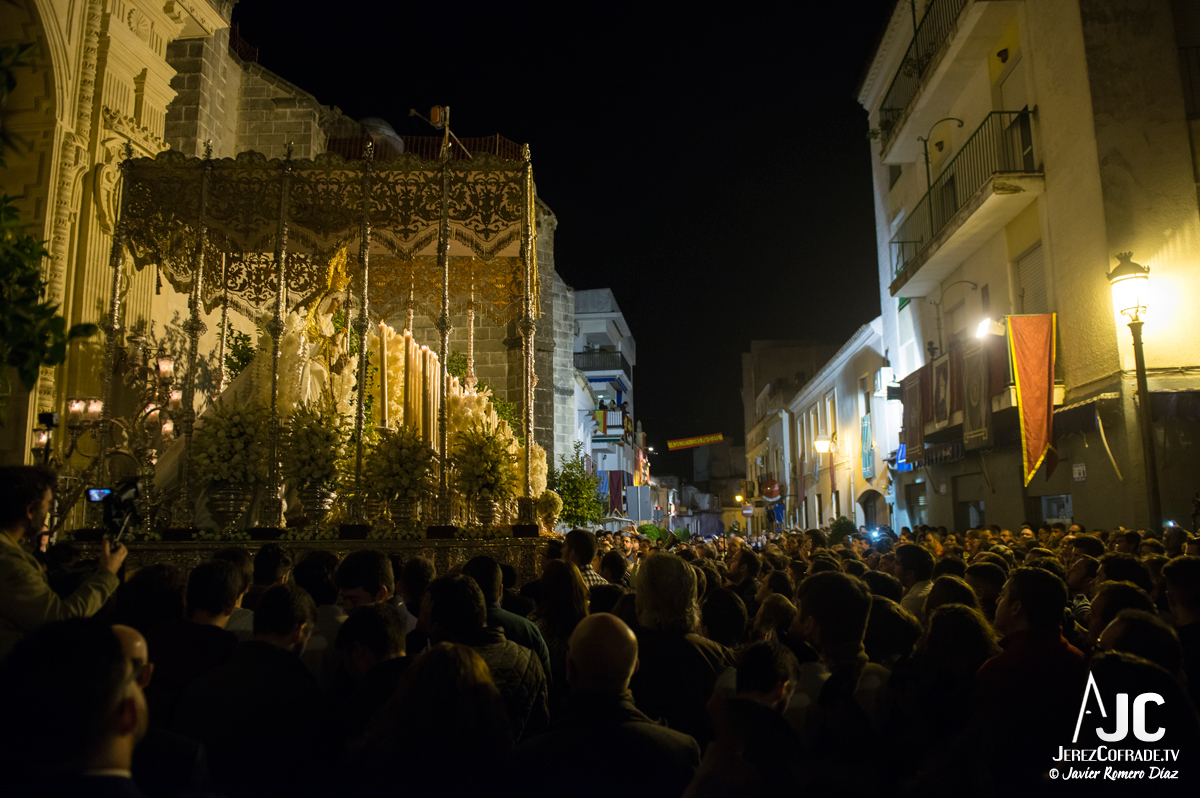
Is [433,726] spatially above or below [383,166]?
below

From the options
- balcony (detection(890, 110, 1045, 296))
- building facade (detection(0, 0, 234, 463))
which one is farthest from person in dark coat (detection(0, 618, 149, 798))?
balcony (detection(890, 110, 1045, 296))

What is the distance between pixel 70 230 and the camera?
11.8 meters

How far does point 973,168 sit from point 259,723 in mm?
15886

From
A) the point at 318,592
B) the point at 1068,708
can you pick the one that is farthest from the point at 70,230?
the point at 1068,708

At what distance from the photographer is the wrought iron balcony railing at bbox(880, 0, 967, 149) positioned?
54.5ft

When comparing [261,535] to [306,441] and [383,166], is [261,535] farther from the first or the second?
[383,166]

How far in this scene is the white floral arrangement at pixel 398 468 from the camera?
8.66 m

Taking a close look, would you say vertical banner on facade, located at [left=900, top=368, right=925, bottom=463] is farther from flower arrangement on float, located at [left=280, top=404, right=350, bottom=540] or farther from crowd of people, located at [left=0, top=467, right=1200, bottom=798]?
crowd of people, located at [left=0, top=467, right=1200, bottom=798]

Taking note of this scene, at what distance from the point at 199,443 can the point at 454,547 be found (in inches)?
120

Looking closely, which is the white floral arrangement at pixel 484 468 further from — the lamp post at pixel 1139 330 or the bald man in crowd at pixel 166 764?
the lamp post at pixel 1139 330

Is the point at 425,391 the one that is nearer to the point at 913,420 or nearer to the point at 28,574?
the point at 28,574

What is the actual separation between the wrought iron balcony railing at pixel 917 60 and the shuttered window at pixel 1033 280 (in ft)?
15.5

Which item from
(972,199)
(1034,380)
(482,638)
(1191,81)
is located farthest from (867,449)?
(482,638)

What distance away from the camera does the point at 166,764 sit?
82.6 inches
